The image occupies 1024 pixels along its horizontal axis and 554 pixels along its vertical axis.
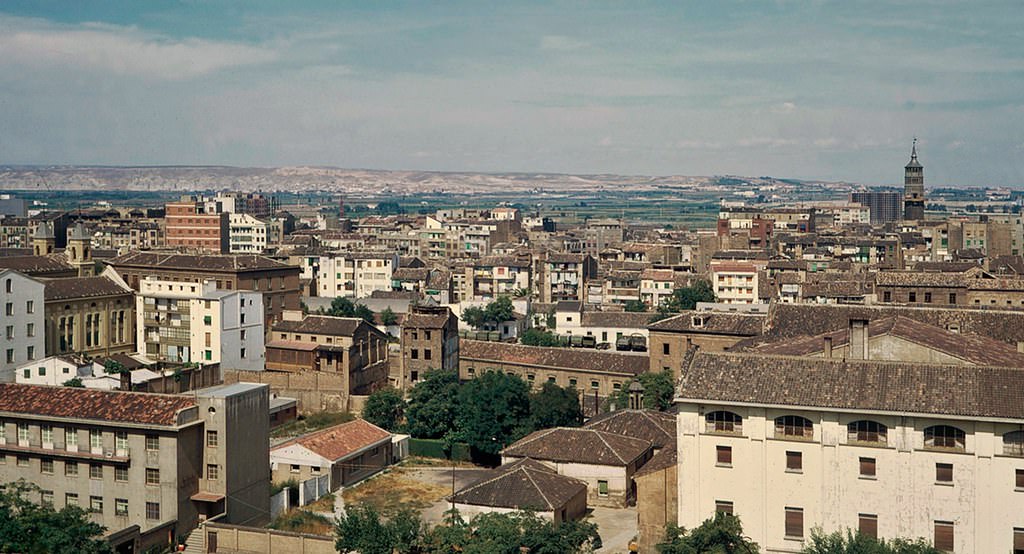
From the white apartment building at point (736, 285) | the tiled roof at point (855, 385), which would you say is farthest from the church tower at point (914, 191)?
the tiled roof at point (855, 385)

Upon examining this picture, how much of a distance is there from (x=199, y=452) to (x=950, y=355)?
20349mm

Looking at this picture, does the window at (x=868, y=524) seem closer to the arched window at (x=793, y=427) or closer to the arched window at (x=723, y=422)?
the arched window at (x=793, y=427)

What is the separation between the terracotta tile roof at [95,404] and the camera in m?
31.5

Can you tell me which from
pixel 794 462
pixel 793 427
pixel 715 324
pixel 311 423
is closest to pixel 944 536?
pixel 794 462

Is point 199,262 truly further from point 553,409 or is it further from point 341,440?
point 553,409

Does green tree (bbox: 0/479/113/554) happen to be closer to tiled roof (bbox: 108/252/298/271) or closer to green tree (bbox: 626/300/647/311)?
tiled roof (bbox: 108/252/298/271)

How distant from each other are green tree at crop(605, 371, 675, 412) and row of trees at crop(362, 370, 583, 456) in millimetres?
3766

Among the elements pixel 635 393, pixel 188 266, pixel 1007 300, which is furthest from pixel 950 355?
pixel 188 266

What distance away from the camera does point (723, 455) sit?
2817 centimetres

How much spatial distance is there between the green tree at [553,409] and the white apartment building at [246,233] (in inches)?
3328

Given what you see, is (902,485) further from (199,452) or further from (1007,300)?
(1007,300)

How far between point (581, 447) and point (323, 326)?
19322mm

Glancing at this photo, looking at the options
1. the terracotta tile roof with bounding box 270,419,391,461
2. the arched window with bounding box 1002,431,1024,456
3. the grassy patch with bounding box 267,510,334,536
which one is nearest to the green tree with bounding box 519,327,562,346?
the terracotta tile roof with bounding box 270,419,391,461

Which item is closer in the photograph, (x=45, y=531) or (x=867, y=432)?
(x=867, y=432)
